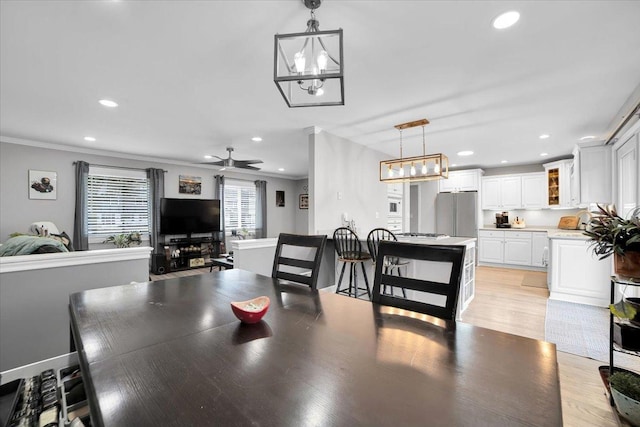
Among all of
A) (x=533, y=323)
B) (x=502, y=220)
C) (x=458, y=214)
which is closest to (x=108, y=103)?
(x=533, y=323)

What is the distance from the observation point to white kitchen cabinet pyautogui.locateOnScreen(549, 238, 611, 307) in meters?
3.57

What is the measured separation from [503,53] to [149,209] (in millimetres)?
6323

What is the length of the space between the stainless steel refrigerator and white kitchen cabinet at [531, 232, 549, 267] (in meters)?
1.05

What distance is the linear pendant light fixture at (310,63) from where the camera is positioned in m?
1.25

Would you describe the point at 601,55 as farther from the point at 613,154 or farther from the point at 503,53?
the point at 613,154

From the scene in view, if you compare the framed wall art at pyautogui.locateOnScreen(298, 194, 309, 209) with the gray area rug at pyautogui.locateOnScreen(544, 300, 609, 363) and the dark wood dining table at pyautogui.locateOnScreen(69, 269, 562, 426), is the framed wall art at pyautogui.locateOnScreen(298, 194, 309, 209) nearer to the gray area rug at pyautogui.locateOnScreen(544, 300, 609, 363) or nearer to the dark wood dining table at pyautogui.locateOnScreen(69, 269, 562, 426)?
the gray area rug at pyautogui.locateOnScreen(544, 300, 609, 363)

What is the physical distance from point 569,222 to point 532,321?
3578mm

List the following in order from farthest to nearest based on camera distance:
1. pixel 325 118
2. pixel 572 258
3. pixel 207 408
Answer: pixel 572 258 < pixel 325 118 < pixel 207 408

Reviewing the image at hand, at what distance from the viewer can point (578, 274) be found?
12.2 ft

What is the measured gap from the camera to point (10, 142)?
4352mm

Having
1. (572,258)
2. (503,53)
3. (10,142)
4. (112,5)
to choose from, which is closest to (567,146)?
(572,258)

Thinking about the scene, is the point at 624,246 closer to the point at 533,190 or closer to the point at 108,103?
the point at 108,103

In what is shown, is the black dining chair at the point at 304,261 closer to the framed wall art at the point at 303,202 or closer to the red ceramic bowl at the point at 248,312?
the red ceramic bowl at the point at 248,312

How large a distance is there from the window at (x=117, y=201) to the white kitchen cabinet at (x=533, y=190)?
8.08m
